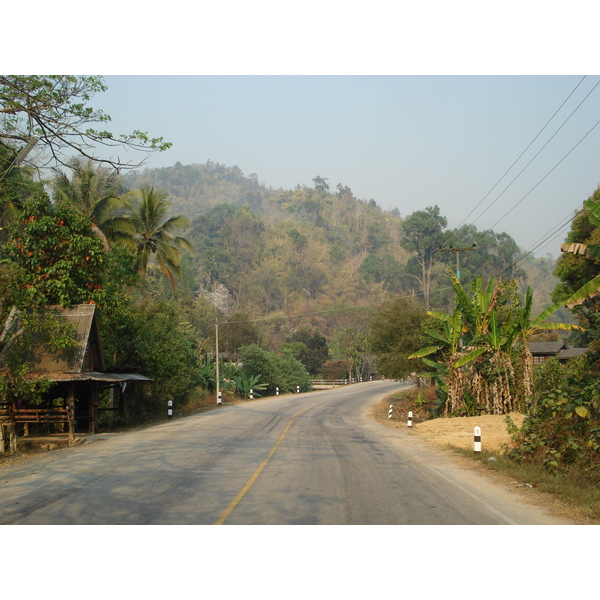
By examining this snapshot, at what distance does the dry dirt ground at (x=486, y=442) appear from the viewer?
383 inches

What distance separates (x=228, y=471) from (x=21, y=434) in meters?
10.9

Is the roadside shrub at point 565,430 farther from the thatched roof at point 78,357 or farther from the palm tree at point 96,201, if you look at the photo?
the palm tree at point 96,201

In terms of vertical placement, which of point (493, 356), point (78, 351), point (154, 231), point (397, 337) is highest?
point (154, 231)

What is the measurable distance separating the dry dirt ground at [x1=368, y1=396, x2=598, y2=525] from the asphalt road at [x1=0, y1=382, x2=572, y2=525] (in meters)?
A: 0.42

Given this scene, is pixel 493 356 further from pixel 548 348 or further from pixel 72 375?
pixel 548 348

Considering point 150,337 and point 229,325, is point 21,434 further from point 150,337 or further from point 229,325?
point 229,325

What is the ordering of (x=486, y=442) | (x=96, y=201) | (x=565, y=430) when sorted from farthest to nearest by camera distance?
(x=96, y=201) < (x=486, y=442) < (x=565, y=430)

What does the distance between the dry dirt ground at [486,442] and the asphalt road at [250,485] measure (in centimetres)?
42

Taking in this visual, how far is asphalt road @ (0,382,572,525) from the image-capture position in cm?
873

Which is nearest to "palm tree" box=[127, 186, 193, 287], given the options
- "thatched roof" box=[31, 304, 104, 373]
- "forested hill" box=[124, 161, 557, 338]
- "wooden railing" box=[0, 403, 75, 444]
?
"thatched roof" box=[31, 304, 104, 373]

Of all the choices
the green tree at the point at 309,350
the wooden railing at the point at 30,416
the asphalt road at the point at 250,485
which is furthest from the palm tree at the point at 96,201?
the green tree at the point at 309,350

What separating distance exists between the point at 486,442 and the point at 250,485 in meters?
9.83

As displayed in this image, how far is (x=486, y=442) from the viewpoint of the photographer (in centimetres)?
1827

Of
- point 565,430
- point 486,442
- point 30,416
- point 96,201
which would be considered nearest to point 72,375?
point 30,416
